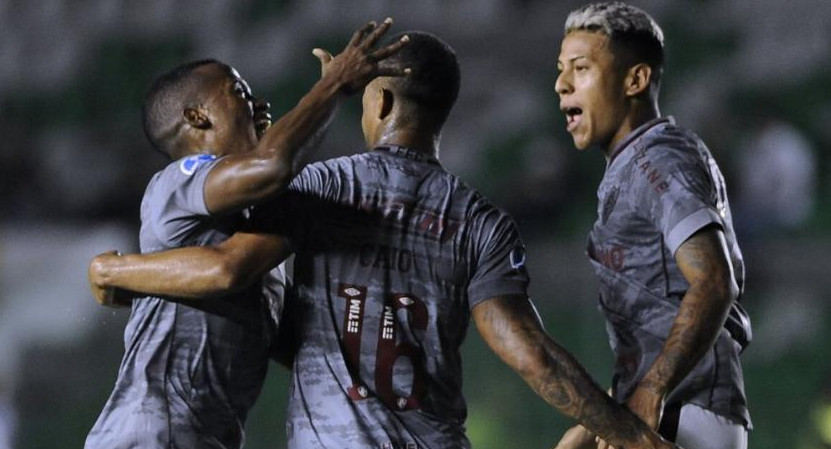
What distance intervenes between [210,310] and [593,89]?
121 cm

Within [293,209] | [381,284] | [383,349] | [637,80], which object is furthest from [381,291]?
[637,80]

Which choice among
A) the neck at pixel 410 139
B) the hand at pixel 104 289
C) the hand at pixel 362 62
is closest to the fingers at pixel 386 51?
the hand at pixel 362 62

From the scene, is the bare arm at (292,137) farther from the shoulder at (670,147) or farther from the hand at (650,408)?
the hand at (650,408)

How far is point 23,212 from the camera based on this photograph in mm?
9758

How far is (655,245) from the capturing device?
12.2ft

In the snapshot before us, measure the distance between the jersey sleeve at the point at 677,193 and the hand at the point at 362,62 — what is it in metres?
0.71

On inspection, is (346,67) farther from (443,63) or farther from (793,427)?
(793,427)

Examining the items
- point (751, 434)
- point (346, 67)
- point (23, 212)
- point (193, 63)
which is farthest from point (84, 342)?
point (346, 67)

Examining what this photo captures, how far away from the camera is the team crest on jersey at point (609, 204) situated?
3.82 metres

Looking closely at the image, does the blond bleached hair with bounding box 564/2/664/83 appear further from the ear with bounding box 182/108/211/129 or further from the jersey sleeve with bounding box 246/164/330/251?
the ear with bounding box 182/108/211/129

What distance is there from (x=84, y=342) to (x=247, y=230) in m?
4.39

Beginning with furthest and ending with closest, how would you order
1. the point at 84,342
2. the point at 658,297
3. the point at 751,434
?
the point at 84,342
the point at 751,434
the point at 658,297

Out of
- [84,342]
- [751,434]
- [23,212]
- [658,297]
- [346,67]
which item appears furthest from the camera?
[23,212]

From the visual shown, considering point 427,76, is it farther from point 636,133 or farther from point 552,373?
point 552,373
